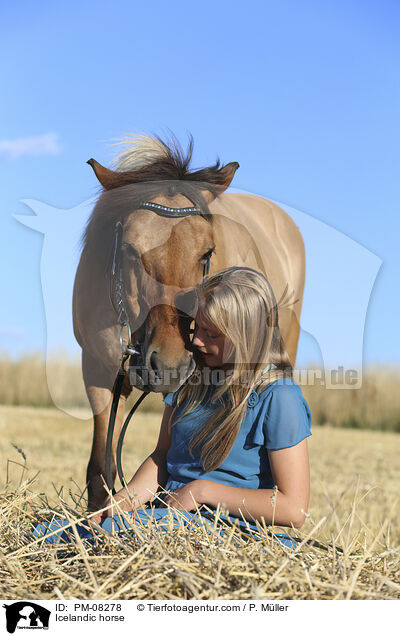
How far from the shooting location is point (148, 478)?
7.50 ft

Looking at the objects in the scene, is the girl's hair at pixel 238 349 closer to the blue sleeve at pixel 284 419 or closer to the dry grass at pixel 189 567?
the blue sleeve at pixel 284 419

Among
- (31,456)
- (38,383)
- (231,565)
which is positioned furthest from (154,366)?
(38,383)

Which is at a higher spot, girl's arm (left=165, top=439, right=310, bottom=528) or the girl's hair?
the girl's hair

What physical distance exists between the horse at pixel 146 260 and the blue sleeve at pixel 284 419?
0.58 m

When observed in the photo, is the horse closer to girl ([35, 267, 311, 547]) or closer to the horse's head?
the horse's head

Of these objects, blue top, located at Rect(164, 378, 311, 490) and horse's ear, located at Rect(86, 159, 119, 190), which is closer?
blue top, located at Rect(164, 378, 311, 490)

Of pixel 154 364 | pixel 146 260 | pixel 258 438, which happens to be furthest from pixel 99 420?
pixel 258 438

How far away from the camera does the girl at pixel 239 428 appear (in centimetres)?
197

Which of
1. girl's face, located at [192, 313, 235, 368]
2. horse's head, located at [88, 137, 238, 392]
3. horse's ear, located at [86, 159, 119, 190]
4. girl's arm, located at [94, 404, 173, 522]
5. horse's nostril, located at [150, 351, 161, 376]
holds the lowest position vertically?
girl's arm, located at [94, 404, 173, 522]
